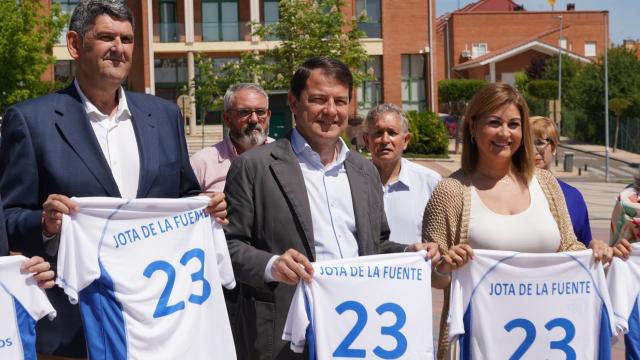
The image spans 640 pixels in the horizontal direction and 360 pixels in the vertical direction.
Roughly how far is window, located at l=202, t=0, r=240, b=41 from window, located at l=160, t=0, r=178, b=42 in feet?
6.20

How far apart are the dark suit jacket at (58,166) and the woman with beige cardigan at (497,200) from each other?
1554mm

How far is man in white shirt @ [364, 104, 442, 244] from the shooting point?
6.66m

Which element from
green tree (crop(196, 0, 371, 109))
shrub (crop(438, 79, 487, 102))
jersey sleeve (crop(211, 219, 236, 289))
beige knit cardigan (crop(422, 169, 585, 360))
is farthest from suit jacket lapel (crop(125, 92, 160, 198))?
shrub (crop(438, 79, 487, 102))

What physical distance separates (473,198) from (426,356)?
905mm

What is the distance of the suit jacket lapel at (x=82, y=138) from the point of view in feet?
14.1

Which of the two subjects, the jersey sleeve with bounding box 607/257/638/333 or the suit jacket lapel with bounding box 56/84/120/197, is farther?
the jersey sleeve with bounding box 607/257/638/333

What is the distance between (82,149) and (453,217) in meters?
2.01

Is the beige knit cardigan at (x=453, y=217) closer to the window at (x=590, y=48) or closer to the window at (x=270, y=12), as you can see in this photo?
the window at (x=270, y=12)

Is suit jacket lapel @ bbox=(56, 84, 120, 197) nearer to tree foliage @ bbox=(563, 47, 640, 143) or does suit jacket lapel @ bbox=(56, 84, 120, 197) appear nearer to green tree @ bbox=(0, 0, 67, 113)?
green tree @ bbox=(0, 0, 67, 113)

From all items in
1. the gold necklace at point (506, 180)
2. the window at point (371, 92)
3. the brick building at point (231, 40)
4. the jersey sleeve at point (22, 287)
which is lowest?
the jersey sleeve at point (22, 287)

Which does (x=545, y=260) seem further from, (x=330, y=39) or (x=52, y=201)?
(x=330, y=39)

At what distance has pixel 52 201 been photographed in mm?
4109

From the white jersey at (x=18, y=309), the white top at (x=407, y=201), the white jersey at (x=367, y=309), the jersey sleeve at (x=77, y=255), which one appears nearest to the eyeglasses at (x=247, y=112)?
the white top at (x=407, y=201)

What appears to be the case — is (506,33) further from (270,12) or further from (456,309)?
(456,309)
